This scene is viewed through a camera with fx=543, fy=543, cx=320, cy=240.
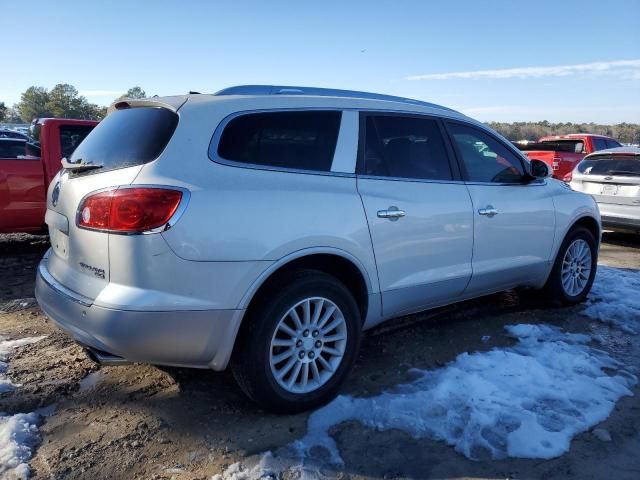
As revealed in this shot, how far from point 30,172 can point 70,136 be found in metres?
Answer: 0.66

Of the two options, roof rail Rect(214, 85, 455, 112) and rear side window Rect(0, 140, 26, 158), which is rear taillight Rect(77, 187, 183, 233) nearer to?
roof rail Rect(214, 85, 455, 112)

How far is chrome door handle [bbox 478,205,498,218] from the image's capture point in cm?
399

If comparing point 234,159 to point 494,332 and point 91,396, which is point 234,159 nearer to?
point 91,396

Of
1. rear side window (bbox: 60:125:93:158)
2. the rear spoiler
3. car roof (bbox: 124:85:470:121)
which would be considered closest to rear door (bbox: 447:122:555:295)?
car roof (bbox: 124:85:470:121)

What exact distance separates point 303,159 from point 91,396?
1907 millimetres

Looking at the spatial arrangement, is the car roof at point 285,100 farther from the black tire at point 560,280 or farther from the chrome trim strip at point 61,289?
the black tire at point 560,280

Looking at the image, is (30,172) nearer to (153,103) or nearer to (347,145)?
(153,103)

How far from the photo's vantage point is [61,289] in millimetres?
2916

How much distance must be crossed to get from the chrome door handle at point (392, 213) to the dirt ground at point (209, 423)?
105 cm

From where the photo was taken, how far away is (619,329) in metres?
4.54

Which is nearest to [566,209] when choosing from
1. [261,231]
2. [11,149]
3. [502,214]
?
[502,214]

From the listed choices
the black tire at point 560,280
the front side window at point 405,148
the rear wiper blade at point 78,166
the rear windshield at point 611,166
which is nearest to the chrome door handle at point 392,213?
the front side window at point 405,148

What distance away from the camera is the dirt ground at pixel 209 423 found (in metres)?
2.61

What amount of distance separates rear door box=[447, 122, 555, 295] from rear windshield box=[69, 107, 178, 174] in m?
2.17
